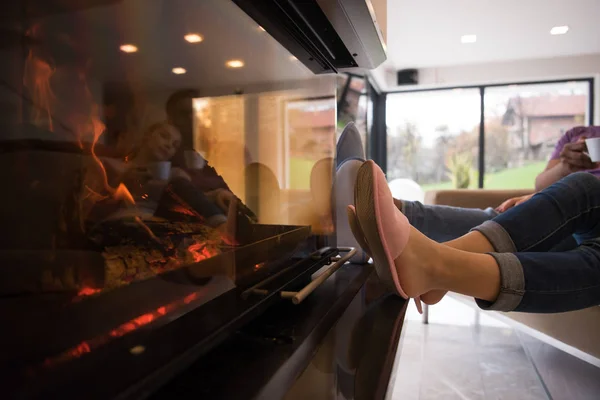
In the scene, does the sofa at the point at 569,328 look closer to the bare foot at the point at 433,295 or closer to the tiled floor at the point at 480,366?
the tiled floor at the point at 480,366

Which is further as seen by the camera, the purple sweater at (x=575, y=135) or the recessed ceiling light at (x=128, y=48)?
the purple sweater at (x=575, y=135)

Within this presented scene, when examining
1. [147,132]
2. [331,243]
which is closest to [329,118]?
[331,243]

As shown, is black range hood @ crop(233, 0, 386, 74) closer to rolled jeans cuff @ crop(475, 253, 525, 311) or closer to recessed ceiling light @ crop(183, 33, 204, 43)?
recessed ceiling light @ crop(183, 33, 204, 43)

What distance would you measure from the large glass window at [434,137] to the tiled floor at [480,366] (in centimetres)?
311

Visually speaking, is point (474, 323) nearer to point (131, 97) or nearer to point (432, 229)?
point (432, 229)

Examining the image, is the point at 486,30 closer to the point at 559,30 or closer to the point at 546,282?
the point at 559,30

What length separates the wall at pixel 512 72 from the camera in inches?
159

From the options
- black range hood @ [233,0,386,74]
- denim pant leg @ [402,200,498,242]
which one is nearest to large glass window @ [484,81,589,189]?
denim pant leg @ [402,200,498,242]

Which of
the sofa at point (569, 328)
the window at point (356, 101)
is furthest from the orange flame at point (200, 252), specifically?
the window at point (356, 101)

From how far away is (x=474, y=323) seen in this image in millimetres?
1879

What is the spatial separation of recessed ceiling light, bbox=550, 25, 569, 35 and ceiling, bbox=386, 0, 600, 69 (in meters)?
0.04

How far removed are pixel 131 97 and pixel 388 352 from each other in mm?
510

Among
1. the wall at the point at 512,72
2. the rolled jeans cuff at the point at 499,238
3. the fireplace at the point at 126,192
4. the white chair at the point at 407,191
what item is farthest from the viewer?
the wall at the point at 512,72

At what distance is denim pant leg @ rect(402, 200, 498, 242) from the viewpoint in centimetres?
138
